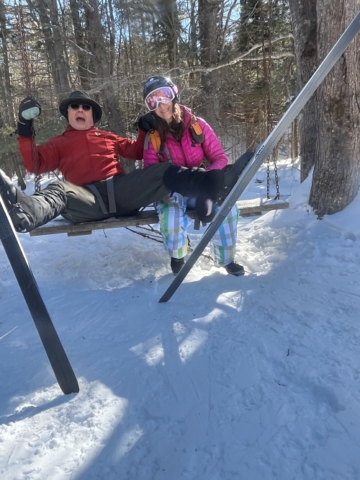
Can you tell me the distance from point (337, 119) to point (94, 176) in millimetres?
2371

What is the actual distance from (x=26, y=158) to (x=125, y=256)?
56.0 inches

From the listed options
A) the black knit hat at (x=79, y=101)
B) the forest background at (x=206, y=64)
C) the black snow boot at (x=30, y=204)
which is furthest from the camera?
the forest background at (x=206, y=64)

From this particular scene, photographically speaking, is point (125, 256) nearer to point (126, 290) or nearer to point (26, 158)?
point (126, 290)

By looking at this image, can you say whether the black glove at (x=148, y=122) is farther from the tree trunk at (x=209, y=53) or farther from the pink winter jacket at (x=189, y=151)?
the tree trunk at (x=209, y=53)

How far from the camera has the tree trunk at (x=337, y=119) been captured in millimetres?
3342

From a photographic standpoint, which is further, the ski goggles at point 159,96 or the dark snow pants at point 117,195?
the ski goggles at point 159,96

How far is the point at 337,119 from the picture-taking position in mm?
3479

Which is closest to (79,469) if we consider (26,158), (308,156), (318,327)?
(318,327)

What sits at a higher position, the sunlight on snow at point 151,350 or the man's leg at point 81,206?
the man's leg at point 81,206

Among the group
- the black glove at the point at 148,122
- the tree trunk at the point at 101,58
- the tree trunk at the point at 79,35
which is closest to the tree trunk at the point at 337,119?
the black glove at the point at 148,122

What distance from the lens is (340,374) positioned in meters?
1.89

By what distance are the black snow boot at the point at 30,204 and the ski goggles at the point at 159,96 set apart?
1.10 metres

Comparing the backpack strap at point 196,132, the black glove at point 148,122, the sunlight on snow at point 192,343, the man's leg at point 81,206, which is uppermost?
the black glove at point 148,122

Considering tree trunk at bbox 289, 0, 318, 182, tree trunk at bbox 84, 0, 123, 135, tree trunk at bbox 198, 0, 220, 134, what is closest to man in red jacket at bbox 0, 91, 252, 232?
tree trunk at bbox 289, 0, 318, 182
